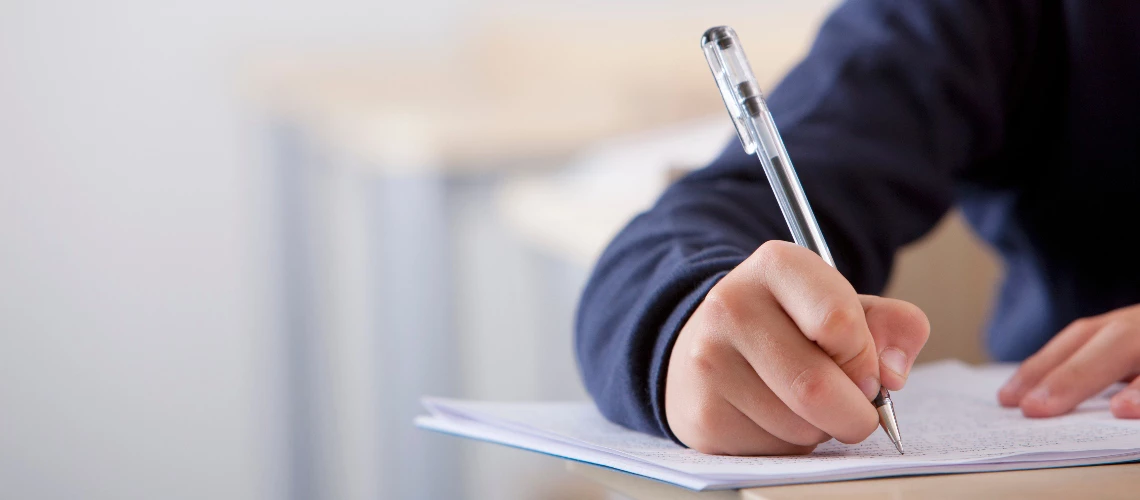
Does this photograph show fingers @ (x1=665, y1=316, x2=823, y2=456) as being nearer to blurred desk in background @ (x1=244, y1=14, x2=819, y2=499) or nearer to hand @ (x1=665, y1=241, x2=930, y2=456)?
hand @ (x1=665, y1=241, x2=930, y2=456)

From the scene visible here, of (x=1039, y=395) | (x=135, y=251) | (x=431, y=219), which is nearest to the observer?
(x=1039, y=395)

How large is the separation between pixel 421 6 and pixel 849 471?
1760mm

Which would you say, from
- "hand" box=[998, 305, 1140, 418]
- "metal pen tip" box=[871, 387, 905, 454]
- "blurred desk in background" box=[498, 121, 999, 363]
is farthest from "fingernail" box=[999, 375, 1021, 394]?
"blurred desk in background" box=[498, 121, 999, 363]

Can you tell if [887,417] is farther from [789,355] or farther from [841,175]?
[841,175]

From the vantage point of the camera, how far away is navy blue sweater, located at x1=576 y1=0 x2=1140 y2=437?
1.34ft

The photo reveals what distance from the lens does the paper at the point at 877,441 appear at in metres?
0.25

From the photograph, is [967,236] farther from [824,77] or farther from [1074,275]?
[824,77]

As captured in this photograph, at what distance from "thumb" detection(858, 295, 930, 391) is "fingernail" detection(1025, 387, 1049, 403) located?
0.10m

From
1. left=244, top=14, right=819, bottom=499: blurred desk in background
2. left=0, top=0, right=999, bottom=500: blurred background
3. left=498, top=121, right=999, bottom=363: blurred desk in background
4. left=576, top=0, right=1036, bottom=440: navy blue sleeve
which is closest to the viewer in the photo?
left=576, top=0, right=1036, bottom=440: navy blue sleeve

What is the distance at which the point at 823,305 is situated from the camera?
25 centimetres

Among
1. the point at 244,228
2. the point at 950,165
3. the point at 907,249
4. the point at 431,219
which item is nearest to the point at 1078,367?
the point at 950,165

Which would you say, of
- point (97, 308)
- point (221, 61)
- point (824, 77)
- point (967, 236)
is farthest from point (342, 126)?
point (824, 77)

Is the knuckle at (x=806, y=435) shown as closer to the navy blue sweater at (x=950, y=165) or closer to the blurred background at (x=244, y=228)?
the navy blue sweater at (x=950, y=165)

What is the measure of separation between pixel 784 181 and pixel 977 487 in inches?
4.5
